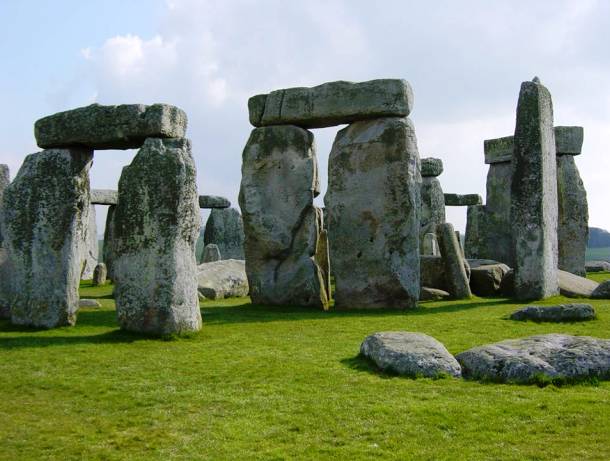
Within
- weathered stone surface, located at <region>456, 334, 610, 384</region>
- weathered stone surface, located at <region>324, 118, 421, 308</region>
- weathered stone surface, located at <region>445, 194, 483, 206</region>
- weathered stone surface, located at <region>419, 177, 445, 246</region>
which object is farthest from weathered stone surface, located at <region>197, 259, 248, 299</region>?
weathered stone surface, located at <region>445, 194, 483, 206</region>

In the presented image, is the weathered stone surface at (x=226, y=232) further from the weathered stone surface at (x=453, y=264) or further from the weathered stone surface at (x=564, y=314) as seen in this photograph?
the weathered stone surface at (x=564, y=314)

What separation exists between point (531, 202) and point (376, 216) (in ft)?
8.91

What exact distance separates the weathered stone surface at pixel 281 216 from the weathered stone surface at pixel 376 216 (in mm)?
455

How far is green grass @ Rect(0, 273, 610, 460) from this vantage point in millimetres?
5066

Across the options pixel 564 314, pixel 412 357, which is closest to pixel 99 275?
pixel 564 314

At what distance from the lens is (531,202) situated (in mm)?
12867

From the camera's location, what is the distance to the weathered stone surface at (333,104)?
41.4ft

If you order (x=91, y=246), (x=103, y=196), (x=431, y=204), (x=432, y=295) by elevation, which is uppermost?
(x=103, y=196)

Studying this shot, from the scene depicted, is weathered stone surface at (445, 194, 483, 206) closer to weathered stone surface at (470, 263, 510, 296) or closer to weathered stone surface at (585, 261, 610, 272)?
weathered stone surface at (585, 261, 610, 272)

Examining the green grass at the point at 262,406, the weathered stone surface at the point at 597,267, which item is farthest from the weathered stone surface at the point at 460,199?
the green grass at the point at 262,406

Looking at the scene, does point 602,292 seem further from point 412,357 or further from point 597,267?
point 597,267

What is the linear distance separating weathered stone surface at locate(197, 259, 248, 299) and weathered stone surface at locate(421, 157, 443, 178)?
848 centimetres

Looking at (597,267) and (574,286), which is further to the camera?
(597,267)

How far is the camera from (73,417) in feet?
19.5
